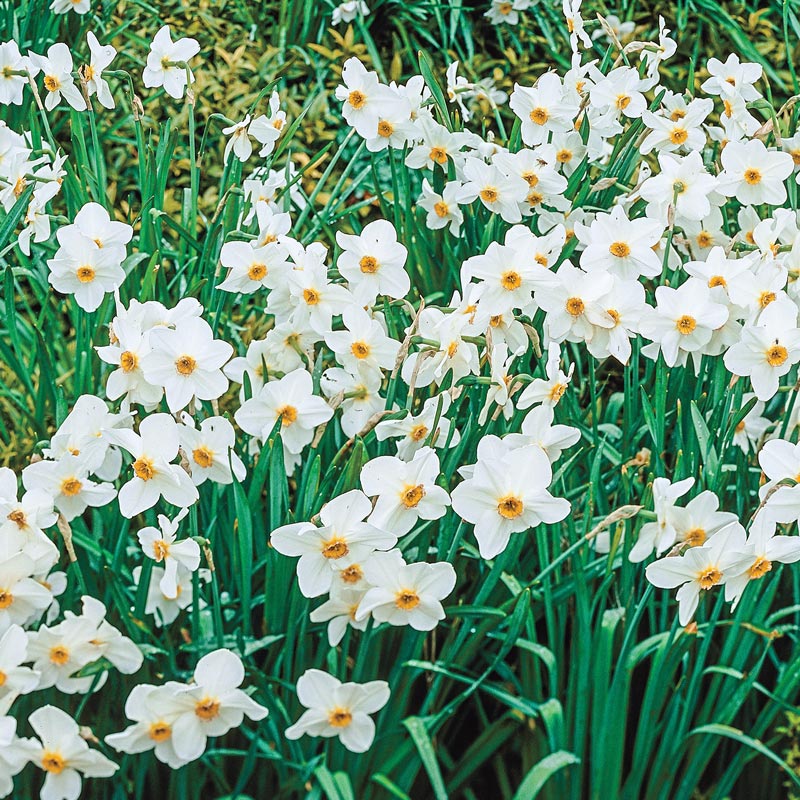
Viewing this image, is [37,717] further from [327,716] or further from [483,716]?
[483,716]

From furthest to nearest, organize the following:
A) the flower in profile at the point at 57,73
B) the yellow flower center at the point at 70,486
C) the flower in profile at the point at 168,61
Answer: the flower in profile at the point at 168,61 < the flower in profile at the point at 57,73 < the yellow flower center at the point at 70,486

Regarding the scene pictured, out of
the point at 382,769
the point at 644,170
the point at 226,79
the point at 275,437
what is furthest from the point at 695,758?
the point at 226,79

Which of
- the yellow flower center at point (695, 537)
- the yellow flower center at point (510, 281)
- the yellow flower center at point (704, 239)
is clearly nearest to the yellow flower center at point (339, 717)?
the yellow flower center at point (695, 537)

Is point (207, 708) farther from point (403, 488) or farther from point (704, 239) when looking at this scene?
point (704, 239)

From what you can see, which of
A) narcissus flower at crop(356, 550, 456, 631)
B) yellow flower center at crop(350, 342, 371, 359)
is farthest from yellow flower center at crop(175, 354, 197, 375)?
narcissus flower at crop(356, 550, 456, 631)

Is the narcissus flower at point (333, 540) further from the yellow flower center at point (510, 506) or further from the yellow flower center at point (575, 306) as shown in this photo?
the yellow flower center at point (575, 306)

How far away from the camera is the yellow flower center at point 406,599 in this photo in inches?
47.9

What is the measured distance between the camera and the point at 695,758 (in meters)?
1.43

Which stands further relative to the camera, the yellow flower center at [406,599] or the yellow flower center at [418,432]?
the yellow flower center at [418,432]

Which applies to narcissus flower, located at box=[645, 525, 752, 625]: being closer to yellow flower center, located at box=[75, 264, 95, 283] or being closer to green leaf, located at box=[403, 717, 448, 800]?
green leaf, located at box=[403, 717, 448, 800]

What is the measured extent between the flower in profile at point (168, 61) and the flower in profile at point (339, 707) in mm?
1232

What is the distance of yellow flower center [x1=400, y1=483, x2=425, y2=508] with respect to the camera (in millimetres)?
1224

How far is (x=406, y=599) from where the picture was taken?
1221 mm

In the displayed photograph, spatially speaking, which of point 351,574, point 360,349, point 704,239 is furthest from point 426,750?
point 704,239
